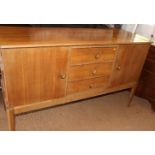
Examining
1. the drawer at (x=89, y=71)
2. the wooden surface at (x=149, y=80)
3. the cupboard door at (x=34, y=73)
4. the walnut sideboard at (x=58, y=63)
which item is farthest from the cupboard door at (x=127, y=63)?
the cupboard door at (x=34, y=73)

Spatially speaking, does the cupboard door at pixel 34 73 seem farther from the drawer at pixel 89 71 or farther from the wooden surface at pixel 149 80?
the wooden surface at pixel 149 80

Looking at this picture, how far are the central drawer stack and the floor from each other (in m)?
0.43

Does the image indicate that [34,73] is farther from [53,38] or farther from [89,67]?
[89,67]

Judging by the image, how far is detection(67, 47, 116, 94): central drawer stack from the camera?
1278 millimetres

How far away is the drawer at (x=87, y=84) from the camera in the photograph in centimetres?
139

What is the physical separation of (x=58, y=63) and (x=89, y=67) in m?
0.28

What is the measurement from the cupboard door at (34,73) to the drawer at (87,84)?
0.08 m

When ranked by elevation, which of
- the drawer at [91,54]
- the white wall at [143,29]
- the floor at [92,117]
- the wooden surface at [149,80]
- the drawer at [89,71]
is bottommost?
the floor at [92,117]

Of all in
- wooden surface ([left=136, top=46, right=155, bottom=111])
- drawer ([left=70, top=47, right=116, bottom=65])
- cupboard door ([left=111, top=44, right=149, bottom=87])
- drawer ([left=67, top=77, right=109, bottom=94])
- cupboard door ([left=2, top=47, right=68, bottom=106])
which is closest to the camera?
cupboard door ([left=2, top=47, right=68, bottom=106])

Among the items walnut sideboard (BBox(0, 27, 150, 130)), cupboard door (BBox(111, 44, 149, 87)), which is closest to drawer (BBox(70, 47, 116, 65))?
walnut sideboard (BBox(0, 27, 150, 130))

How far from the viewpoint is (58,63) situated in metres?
1.21

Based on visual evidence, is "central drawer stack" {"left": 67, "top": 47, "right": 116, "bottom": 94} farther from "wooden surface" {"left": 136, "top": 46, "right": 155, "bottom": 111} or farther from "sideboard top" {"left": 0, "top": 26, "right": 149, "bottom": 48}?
"wooden surface" {"left": 136, "top": 46, "right": 155, "bottom": 111}

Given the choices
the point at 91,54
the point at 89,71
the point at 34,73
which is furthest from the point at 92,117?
the point at 34,73
